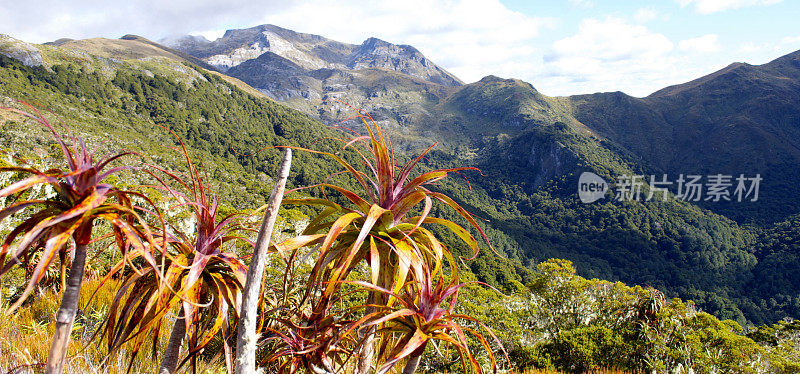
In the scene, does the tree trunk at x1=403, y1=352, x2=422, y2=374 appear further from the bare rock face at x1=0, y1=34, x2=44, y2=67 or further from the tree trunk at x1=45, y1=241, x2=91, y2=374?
the bare rock face at x1=0, y1=34, x2=44, y2=67

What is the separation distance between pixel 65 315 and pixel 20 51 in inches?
4943

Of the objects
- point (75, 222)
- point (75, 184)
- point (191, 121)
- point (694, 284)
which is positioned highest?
point (191, 121)

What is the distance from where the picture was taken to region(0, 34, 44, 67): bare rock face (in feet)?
273

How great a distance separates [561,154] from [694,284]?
80.0 meters

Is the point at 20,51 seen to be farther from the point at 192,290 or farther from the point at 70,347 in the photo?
the point at 192,290

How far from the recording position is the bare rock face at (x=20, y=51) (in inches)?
3270

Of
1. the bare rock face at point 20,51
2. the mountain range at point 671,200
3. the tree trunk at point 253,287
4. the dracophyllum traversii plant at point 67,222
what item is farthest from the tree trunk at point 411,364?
the bare rock face at point 20,51

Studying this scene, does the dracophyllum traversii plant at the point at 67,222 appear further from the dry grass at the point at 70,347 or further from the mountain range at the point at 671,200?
Answer: the mountain range at the point at 671,200

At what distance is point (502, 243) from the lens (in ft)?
371

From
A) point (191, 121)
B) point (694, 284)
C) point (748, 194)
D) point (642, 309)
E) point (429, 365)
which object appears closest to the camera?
point (429, 365)

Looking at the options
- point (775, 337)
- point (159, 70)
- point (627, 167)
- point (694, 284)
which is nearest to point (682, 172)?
point (627, 167)

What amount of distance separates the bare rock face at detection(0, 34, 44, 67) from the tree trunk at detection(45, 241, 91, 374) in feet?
403

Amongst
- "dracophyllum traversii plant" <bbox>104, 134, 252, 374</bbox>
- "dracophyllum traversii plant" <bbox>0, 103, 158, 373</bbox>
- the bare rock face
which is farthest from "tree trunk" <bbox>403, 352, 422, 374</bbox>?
the bare rock face

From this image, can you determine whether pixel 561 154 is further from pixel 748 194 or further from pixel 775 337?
pixel 775 337
